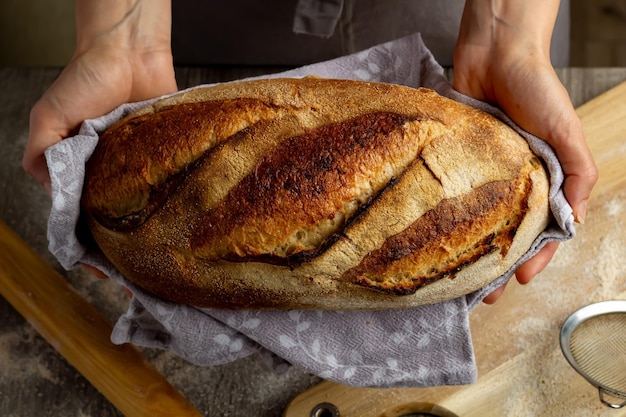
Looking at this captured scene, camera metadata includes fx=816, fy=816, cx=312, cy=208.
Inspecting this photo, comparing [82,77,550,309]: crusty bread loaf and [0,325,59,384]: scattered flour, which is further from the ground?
[82,77,550,309]: crusty bread loaf

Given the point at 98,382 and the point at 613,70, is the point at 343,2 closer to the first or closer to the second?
the point at 613,70

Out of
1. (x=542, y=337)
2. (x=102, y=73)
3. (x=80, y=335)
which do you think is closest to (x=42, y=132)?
(x=102, y=73)

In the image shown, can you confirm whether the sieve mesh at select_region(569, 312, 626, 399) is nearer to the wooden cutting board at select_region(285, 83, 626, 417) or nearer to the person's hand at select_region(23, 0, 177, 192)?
the wooden cutting board at select_region(285, 83, 626, 417)

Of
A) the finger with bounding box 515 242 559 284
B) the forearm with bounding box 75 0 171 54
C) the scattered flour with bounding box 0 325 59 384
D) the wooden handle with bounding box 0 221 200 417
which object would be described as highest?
the forearm with bounding box 75 0 171 54

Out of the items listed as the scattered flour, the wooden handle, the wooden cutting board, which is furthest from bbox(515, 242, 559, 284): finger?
the scattered flour

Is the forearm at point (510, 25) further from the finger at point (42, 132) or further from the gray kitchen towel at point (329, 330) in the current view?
the finger at point (42, 132)

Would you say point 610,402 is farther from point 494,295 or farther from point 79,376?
point 79,376

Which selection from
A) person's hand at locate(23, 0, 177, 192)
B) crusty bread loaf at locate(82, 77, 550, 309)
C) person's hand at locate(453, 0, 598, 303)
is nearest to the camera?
crusty bread loaf at locate(82, 77, 550, 309)

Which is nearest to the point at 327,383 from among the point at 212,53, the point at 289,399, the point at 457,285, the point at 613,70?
the point at 289,399
